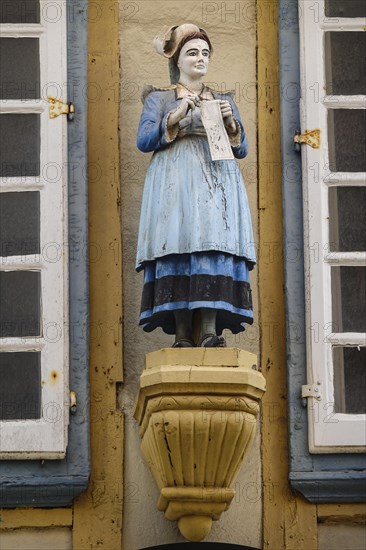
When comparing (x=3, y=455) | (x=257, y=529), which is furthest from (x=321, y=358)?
(x=3, y=455)

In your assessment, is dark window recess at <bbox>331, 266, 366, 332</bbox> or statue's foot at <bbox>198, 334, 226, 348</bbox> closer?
statue's foot at <bbox>198, 334, 226, 348</bbox>

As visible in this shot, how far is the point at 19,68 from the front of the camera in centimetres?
916

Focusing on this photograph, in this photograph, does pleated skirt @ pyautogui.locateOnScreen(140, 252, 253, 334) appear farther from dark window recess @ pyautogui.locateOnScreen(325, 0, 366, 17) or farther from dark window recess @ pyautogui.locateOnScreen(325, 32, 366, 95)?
dark window recess @ pyautogui.locateOnScreen(325, 0, 366, 17)

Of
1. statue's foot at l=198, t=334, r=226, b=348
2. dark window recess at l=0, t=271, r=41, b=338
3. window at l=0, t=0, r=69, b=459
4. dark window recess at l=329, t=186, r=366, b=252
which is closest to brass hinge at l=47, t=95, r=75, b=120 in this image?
window at l=0, t=0, r=69, b=459

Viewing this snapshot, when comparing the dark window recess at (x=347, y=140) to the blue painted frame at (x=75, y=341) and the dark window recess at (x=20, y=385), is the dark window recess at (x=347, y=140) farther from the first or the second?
the dark window recess at (x=20, y=385)

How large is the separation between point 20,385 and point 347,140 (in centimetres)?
181

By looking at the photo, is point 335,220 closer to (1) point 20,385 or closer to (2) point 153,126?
(2) point 153,126

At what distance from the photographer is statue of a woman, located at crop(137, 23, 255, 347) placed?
8.38 metres

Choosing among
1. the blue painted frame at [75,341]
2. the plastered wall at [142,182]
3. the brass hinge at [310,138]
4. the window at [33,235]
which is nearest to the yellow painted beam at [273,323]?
the plastered wall at [142,182]

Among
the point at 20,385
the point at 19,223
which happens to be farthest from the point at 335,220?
the point at 20,385

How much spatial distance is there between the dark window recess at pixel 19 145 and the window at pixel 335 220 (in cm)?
118

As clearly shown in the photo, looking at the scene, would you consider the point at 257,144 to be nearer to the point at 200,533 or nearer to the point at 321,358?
the point at 321,358

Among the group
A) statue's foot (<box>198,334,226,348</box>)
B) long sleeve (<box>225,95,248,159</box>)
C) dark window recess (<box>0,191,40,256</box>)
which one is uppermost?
long sleeve (<box>225,95,248,159</box>)

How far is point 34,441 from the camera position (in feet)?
28.1
